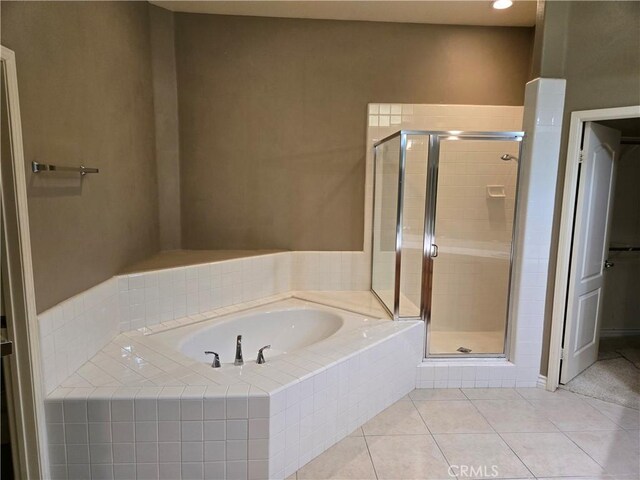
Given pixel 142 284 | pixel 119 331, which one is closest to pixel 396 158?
pixel 142 284

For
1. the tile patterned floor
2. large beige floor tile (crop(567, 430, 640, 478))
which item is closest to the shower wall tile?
the tile patterned floor

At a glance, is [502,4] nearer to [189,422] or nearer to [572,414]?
[572,414]

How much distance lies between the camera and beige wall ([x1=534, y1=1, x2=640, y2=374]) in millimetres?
2428

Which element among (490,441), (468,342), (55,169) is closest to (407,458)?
(490,441)

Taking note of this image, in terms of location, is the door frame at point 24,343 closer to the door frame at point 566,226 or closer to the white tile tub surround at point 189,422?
the white tile tub surround at point 189,422

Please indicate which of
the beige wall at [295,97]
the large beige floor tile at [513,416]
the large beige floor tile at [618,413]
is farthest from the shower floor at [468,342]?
the beige wall at [295,97]

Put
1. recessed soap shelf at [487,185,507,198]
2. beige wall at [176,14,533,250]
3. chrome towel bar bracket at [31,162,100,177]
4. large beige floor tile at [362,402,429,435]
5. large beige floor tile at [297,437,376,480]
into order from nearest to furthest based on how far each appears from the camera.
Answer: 1. chrome towel bar bracket at [31,162,100,177]
2. large beige floor tile at [297,437,376,480]
3. large beige floor tile at [362,402,429,435]
4. recessed soap shelf at [487,185,507,198]
5. beige wall at [176,14,533,250]

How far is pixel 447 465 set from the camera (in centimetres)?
208

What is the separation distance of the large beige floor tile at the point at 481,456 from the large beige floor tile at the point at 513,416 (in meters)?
0.15

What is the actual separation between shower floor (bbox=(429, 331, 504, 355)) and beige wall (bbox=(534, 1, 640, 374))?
3.85ft

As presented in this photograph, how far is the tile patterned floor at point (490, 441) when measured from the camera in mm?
2037

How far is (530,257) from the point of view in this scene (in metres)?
2.80

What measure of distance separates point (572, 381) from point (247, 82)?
3493mm

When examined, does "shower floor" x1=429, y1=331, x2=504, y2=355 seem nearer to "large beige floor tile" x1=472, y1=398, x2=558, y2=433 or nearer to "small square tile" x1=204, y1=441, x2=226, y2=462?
"large beige floor tile" x1=472, y1=398, x2=558, y2=433
